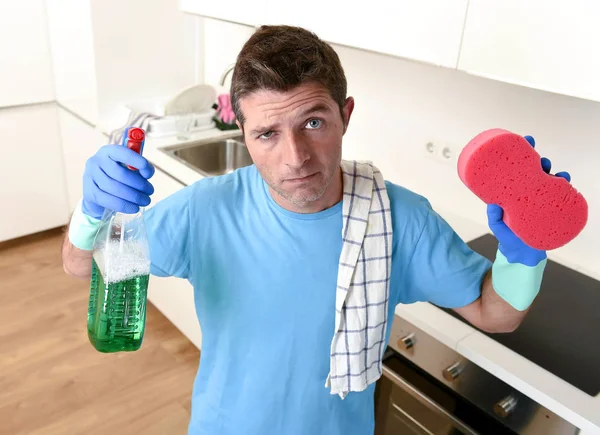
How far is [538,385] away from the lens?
1.08 m

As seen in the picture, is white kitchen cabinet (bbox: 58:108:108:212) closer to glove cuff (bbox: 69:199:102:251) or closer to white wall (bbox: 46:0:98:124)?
white wall (bbox: 46:0:98:124)

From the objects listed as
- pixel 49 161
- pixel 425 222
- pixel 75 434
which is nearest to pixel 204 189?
pixel 425 222

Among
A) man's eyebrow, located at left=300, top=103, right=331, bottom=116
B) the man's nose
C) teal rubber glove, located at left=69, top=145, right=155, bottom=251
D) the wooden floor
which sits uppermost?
man's eyebrow, located at left=300, top=103, right=331, bottom=116

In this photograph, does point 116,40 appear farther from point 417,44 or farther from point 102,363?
point 417,44

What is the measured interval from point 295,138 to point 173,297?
4.86 feet

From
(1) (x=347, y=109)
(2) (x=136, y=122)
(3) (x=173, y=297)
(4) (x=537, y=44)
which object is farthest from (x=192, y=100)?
(4) (x=537, y=44)

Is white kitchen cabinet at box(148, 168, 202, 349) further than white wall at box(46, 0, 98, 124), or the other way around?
white wall at box(46, 0, 98, 124)

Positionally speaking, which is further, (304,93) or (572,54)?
(572,54)

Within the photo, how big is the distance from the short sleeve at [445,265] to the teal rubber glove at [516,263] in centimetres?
8

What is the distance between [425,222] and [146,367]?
157cm

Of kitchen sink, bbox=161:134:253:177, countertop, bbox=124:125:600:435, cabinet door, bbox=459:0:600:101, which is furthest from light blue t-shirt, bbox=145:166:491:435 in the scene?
kitchen sink, bbox=161:134:253:177

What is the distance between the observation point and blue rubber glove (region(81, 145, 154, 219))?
2.71ft

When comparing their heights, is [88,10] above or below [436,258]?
above

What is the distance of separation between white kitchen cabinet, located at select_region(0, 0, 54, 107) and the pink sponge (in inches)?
92.8
